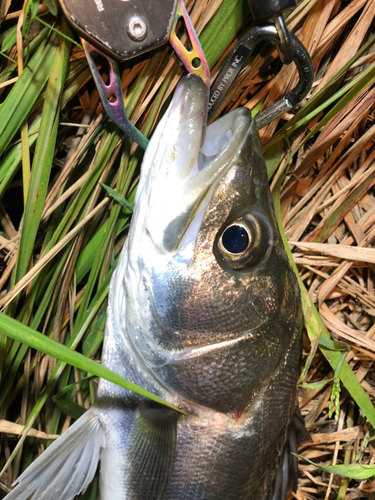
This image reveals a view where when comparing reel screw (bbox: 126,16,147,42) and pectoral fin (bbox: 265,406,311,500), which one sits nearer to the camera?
reel screw (bbox: 126,16,147,42)

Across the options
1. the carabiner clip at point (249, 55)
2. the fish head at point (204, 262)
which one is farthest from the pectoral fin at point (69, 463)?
the carabiner clip at point (249, 55)

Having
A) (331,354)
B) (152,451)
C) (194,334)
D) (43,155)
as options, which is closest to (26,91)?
(43,155)

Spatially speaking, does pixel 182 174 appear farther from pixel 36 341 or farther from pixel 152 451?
pixel 152 451

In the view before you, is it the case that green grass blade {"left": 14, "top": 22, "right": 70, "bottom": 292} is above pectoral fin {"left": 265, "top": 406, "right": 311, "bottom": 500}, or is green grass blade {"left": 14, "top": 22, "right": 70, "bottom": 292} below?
above

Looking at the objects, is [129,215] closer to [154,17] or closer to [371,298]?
[154,17]

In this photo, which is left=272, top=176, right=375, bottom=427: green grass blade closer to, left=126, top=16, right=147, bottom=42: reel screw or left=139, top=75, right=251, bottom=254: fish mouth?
left=139, top=75, right=251, bottom=254: fish mouth

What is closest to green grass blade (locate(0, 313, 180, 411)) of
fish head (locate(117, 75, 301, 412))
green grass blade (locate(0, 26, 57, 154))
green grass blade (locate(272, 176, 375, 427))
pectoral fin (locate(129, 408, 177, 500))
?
fish head (locate(117, 75, 301, 412))

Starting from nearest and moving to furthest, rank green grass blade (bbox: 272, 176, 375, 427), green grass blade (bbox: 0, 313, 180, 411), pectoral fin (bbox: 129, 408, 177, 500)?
green grass blade (bbox: 0, 313, 180, 411) < pectoral fin (bbox: 129, 408, 177, 500) < green grass blade (bbox: 272, 176, 375, 427)
